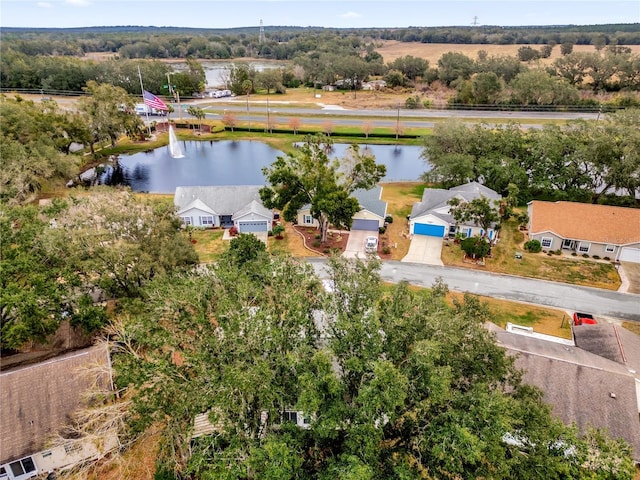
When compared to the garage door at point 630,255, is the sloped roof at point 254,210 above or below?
above

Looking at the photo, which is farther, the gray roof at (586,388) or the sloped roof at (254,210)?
the sloped roof at (254,210)

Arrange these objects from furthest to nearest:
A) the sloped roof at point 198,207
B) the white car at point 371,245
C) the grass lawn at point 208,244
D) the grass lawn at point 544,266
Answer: the sloped roof at point 198,207, the white car at point 371,245, the grass lawn at point 208,244, the grass lawn at point 544,266

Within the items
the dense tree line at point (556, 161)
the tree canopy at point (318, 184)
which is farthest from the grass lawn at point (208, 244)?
the dense tree line at point (556, 161)

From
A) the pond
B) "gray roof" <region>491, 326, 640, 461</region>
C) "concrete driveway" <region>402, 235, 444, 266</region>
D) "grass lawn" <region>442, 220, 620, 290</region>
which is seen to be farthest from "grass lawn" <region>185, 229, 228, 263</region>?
"gray roof" <region>491, 326, 640, 461</region>

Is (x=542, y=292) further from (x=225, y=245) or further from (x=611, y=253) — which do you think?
(x=225, y=245)

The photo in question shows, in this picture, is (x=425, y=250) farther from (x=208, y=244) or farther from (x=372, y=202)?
(x=208, y=244)

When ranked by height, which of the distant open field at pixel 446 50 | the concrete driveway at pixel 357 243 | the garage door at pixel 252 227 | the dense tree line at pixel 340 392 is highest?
the distant open field at pixel 446 50

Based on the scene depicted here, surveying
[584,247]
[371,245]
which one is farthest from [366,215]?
[584,247]

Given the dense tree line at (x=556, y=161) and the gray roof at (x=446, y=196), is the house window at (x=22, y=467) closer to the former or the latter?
the gray roof at (x=446, y=196)
